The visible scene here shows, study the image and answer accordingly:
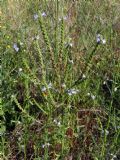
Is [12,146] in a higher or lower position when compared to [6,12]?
lower

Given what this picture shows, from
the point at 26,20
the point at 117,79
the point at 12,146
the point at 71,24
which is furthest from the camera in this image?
the point at 26,20

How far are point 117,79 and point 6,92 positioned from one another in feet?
2.48

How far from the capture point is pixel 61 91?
80.5 inches

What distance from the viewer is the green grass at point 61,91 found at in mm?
2072

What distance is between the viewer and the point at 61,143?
2.17m

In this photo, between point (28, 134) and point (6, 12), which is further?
point (6, 12)

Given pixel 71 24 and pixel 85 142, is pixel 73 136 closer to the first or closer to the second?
pixel 85 142

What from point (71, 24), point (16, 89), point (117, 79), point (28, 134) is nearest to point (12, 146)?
point (28, 134)

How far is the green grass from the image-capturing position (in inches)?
81.6

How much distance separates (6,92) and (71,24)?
0.97 meters

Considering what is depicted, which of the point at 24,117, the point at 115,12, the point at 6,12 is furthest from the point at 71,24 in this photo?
the point at 24,117

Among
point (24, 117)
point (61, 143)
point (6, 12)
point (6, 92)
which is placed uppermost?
point (6, 12)

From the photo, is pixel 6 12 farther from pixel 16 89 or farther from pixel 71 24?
pixel 16 89

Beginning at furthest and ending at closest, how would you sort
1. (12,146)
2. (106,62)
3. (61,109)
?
(106,62), (12,146), (61,109)
